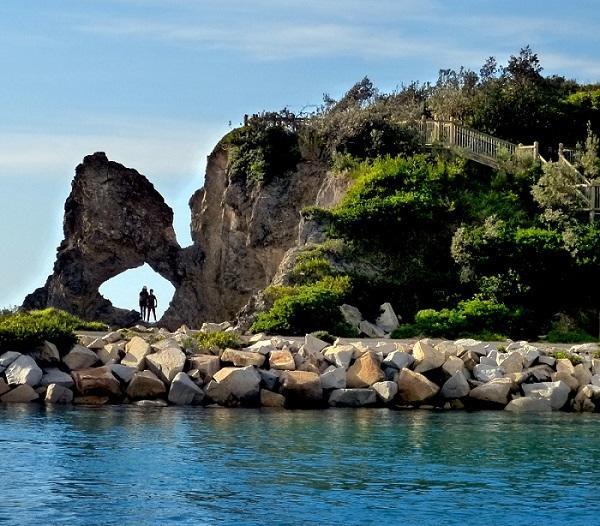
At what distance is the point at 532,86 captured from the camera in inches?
2084

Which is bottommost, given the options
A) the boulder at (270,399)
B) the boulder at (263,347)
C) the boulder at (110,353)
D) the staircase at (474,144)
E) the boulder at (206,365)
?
the boulder at (270,399)

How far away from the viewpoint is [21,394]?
29.3 metres

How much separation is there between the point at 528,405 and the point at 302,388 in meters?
5.44

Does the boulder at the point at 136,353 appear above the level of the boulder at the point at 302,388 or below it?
above

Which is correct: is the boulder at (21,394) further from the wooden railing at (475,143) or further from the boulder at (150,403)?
the wooden railing at (475,143)

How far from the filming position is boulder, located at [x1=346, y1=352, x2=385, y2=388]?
1182 inches

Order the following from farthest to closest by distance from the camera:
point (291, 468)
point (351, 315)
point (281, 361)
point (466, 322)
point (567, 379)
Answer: point (351, 315) → point (466, 322) → point (567, 379) → point (281, 361) → point (291, 468)

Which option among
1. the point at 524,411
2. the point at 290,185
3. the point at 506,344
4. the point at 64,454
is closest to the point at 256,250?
the point at 290,185

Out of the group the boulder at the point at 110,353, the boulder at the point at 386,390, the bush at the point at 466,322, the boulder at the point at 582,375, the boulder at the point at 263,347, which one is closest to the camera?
the boulder at the point at 386,390

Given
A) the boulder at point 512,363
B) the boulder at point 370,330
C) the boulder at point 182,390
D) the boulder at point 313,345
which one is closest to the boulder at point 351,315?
the boulder at point 370,330

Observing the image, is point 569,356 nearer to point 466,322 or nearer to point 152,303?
point 466,322

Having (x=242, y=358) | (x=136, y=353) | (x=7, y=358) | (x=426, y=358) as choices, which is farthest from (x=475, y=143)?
(x=7, y=358)

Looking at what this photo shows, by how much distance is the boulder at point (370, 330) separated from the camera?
1471 inches

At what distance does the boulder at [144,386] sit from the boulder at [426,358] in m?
6.16
